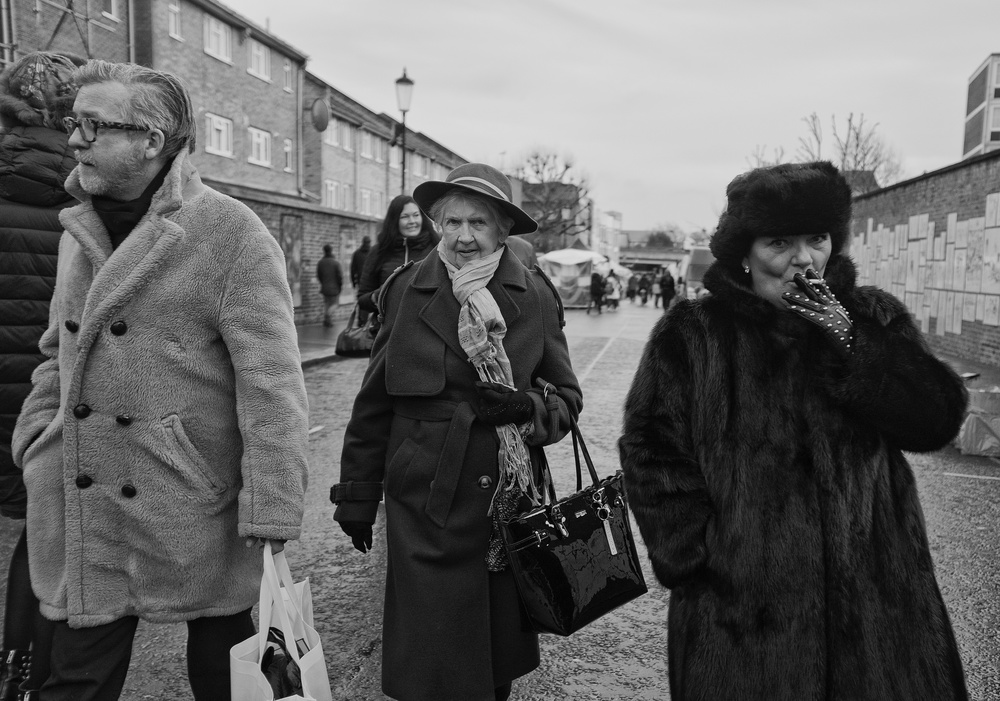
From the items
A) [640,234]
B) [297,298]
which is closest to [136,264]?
[297,298]

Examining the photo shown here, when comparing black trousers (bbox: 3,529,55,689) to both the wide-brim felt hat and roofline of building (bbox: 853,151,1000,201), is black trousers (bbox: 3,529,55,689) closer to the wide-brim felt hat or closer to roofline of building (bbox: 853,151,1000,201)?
the wide-brim felt hat

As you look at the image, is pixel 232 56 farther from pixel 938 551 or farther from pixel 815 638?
pixel 815 638

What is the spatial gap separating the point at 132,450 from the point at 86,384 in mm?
211

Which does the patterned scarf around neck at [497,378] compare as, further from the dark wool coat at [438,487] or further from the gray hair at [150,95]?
the gray hair at [150,95]

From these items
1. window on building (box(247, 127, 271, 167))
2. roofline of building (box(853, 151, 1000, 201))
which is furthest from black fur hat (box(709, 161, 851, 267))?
window on building (box(247, 127, 271, 167))

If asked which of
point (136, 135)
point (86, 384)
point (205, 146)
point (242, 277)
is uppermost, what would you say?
point (205, 146)

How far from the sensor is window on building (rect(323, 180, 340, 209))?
39.5 metres

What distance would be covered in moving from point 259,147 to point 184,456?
3110cm

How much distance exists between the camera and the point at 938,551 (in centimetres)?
570

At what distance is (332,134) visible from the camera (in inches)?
1554

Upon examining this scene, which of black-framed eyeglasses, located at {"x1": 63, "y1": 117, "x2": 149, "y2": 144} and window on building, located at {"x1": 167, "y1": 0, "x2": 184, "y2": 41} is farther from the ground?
window on building, located at {"x1": 167, "y1": 0, "x2": 184, "y2": 41}

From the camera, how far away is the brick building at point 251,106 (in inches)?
835

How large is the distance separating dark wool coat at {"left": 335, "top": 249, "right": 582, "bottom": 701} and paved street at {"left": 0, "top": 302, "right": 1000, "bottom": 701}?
105 centimetres

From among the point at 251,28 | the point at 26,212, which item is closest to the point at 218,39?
the point at 251,28
